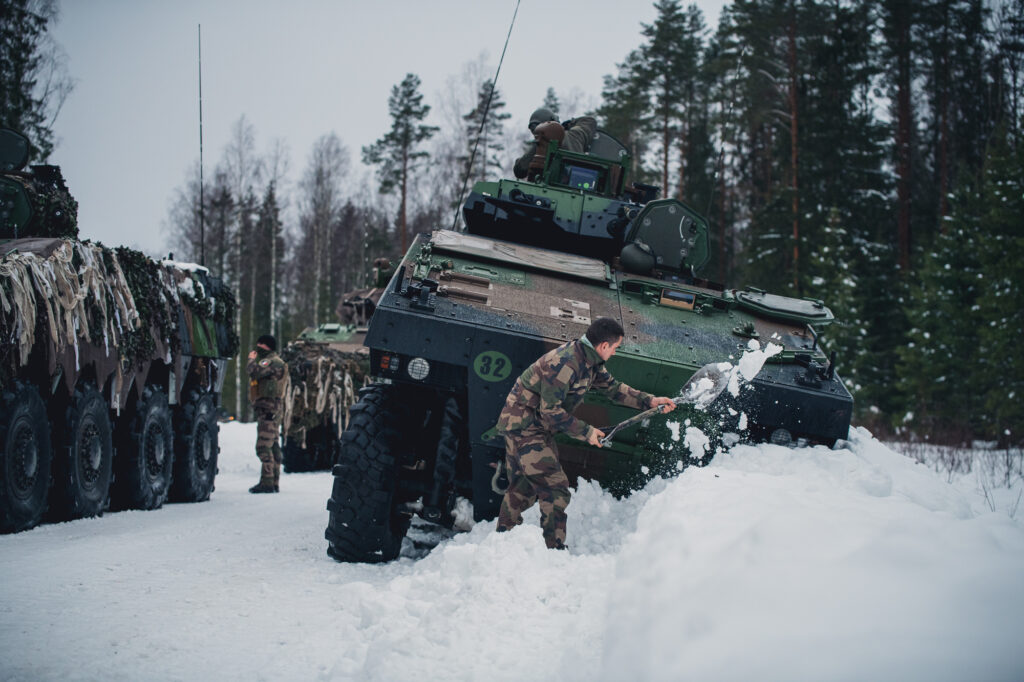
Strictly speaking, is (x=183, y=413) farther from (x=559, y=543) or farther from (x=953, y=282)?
(x=953, y=282)

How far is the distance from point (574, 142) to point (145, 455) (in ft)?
16.0

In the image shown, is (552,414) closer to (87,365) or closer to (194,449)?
(87,365)

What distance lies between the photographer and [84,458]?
6738 millimetres

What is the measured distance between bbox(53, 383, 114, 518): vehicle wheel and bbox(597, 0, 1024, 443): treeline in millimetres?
13517

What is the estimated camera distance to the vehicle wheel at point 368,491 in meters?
5.14

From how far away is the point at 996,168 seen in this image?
56.2 ft

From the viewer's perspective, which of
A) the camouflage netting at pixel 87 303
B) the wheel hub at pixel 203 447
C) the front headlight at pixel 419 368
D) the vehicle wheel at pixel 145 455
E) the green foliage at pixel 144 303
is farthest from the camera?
the wheel hub at pixel 203 447

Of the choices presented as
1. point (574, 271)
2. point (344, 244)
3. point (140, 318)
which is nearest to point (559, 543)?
point (574, 271)

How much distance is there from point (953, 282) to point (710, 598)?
18.0 m

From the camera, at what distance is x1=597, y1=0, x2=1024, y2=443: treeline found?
57.3 ft

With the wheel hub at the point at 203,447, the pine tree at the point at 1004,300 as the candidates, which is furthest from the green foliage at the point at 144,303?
the pine tree at the point at 1004,300

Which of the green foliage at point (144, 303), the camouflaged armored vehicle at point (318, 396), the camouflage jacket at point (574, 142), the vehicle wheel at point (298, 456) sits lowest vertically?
the vehicle wheel at point (298, 456)

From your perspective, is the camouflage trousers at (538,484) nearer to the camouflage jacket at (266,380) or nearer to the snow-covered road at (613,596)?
the snow-covered road at (613,596)

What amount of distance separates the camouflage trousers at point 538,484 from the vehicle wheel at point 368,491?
82 centimetres
